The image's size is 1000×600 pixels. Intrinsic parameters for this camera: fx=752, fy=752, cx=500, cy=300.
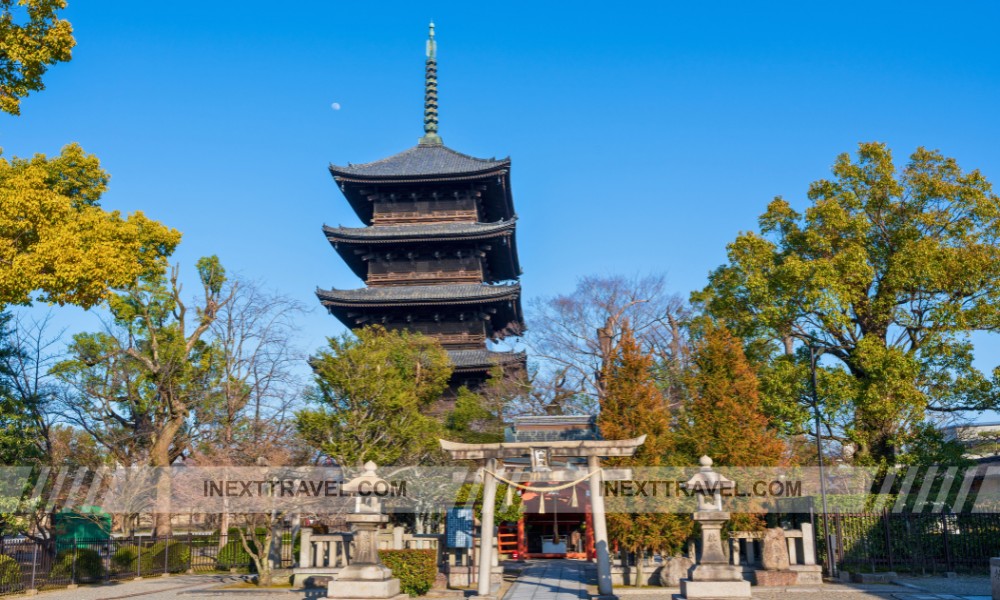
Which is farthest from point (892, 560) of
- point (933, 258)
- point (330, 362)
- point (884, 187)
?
A: point (330, 362)

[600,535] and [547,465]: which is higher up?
[547,465]

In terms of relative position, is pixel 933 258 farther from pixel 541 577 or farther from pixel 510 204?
pixel 510 204

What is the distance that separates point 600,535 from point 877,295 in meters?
13.3

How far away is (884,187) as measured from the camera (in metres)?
24.3

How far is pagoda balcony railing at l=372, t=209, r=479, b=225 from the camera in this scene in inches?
1524

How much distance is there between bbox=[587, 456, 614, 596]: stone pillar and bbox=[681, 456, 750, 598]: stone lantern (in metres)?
2.27

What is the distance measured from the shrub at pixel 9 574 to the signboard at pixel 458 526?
37.7 ft

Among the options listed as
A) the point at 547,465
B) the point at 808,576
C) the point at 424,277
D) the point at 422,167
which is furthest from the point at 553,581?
the point at 422,167

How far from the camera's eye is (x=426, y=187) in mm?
39031

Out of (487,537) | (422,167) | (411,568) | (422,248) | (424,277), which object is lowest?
(411,568)

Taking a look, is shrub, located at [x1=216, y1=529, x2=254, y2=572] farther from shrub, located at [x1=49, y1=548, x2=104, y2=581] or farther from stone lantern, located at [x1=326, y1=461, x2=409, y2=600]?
stone lantern, located at [x1=326, y1=461, x2=409, y2=600]

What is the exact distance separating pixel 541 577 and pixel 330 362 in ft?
29.0

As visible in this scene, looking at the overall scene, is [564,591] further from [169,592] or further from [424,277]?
[424,277]

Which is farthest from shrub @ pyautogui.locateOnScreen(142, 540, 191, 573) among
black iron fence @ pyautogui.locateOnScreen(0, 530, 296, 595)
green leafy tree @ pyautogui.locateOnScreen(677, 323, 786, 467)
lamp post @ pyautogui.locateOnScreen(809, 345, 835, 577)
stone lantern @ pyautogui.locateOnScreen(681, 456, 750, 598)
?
lamp post @ pyautogui.locateOnScreen(809, 345, 835, 577)
